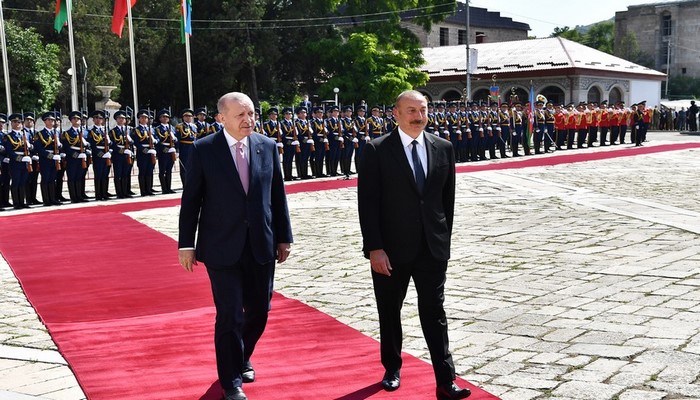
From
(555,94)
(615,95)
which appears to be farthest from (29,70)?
(615,95)

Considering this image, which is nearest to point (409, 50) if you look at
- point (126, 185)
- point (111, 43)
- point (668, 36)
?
point (111, 43)

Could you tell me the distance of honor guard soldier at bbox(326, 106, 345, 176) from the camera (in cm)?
2033

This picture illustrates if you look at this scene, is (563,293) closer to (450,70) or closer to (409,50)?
(409,50)

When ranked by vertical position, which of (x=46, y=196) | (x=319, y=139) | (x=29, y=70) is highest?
(x=29, y=70)

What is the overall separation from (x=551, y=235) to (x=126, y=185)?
32.4ft

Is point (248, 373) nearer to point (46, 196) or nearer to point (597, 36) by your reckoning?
point (46, 196)

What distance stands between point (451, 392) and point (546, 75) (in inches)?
1596

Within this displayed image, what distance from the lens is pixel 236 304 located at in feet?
14.9

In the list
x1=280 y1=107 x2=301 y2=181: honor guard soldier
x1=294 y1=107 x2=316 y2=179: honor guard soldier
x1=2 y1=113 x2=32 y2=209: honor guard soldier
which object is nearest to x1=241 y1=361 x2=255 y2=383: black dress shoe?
x1=2 y1=113 x2=32 y2=209: honor guard soldier

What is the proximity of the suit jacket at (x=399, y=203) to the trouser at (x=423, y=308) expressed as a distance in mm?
86

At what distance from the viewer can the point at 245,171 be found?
15.5 feet

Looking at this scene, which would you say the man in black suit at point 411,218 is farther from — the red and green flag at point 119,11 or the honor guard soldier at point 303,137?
the red and green flag at point 119,11

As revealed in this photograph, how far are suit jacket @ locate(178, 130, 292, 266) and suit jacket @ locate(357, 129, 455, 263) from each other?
1.98 feet

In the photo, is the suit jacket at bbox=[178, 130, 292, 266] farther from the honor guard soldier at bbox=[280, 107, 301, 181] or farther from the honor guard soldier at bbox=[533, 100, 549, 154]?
the honor guard soldier at bbox=[533, 100, 549, 154]
